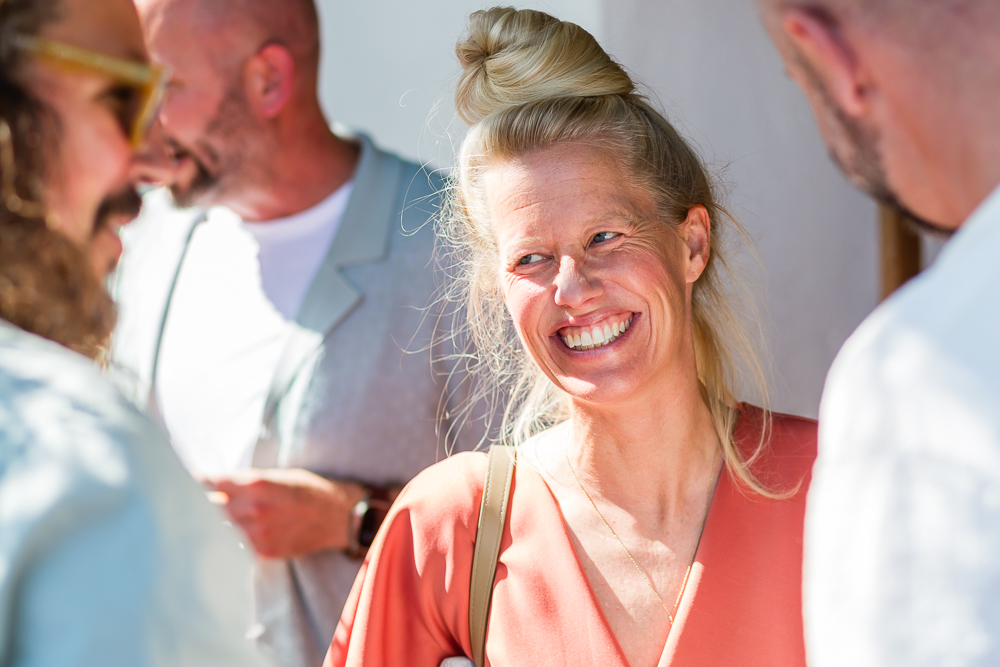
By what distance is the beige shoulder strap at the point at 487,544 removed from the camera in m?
1.71

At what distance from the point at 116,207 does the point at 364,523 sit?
1582 millimetres

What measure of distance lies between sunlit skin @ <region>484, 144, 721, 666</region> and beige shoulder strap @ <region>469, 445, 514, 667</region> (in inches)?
4.4

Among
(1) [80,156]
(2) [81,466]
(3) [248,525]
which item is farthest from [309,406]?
(2) [81,466]

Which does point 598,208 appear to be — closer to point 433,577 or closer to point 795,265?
point 433,577

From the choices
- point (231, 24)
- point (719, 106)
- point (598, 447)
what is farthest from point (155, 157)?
point (719, 106)

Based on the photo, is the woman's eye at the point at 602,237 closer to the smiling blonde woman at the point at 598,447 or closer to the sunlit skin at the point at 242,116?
the smiling blonde woman at the point at 598,447

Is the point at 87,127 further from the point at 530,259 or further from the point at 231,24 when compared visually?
the point at 231,24

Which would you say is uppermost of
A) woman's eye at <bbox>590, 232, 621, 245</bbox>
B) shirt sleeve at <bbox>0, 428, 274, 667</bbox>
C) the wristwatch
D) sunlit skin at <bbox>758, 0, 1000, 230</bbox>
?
sunlit skin at <bbox>758, 0, 1000, 230</bbox>

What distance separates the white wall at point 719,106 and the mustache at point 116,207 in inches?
63.7

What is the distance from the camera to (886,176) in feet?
2.94

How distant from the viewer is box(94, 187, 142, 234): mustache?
3.32 feet

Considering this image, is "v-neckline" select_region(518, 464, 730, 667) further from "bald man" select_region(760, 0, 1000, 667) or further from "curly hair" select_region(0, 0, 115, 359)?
"curly hair" select_region(0, 0, 115, 359)

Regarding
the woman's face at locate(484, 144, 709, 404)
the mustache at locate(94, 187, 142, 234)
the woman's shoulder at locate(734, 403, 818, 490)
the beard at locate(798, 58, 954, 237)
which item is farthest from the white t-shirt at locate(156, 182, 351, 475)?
the beard at locate(798, 58, 954, 237)

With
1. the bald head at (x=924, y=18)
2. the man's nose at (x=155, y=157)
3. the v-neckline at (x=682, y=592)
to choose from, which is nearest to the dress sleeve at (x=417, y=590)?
the v-neckline at (x=682, y=592)
